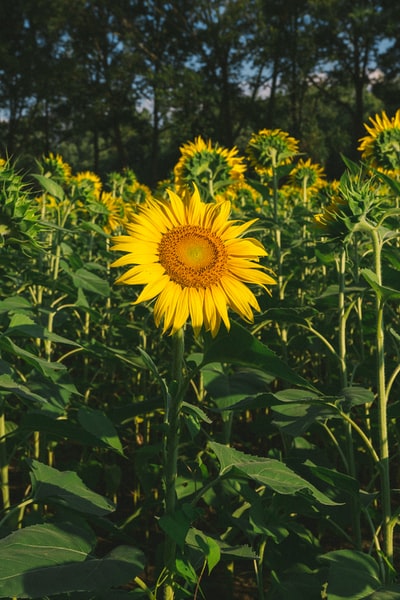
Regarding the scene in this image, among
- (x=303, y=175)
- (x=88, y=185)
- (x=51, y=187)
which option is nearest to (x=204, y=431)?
(x=51, y=187)

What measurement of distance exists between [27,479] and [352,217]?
1.48m

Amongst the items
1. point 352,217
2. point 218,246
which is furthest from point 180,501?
point 352,217

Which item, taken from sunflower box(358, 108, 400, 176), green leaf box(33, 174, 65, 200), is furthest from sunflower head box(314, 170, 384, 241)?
sunflower box(358, 108, 400, 176)

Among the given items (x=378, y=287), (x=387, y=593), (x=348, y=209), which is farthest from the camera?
(x=348, y=209)

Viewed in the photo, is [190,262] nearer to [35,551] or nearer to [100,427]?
[100,427]

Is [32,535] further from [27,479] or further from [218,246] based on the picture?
[27,479]

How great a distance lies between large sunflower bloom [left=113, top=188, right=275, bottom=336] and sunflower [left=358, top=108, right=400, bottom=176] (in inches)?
71.3

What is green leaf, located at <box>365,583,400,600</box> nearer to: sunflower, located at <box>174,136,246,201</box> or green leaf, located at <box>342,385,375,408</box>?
green leaf, located at <box>342,385,375,408</box>

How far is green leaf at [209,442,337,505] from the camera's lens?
3.57ft

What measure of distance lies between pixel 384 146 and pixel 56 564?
8.25 feet

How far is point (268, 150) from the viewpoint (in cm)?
323

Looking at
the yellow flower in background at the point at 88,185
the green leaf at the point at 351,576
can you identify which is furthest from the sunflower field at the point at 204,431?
the yellow flower in background at the point at 88,185

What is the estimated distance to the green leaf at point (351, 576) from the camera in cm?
103

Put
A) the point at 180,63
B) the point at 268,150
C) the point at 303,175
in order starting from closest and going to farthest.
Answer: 1. the point at 268,150
2. the point at 303,175
3. the point at 180,63
